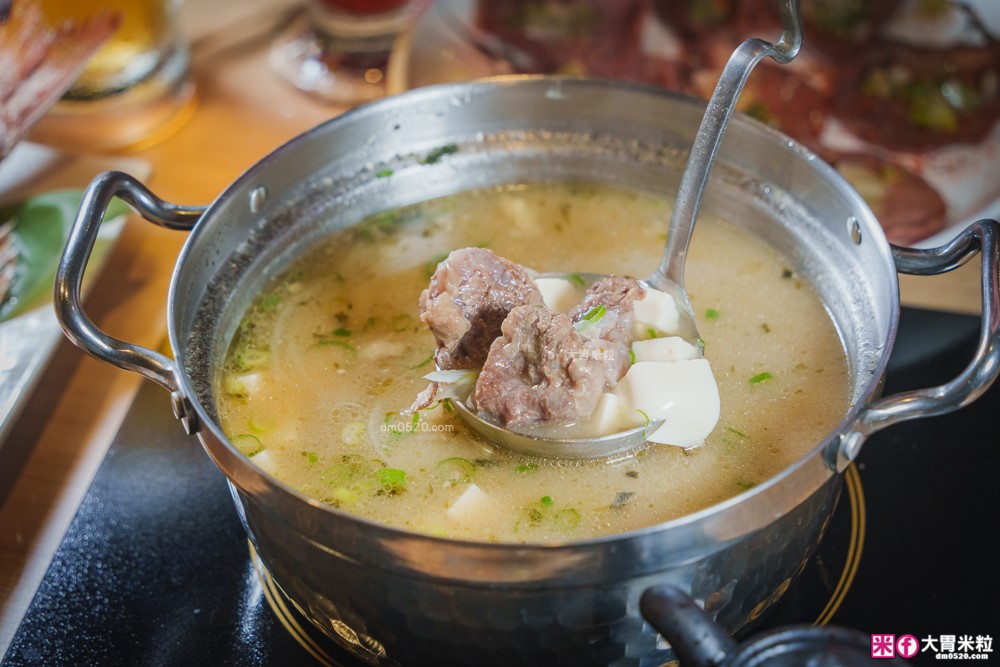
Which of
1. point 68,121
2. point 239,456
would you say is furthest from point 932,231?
point 68,121

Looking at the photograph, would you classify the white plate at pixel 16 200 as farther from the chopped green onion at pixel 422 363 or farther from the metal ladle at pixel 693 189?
the metal ladle at pixel 693 189

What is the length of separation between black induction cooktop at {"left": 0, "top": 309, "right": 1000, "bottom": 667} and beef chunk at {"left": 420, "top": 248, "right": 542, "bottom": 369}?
505 millimetres

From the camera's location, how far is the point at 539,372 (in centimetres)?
148

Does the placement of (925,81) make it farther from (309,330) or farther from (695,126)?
(309,330)

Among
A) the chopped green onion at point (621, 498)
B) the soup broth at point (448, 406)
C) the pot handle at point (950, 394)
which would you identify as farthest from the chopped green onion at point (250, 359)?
the pot handle at point (950, 394)

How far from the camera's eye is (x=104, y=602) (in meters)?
1.64

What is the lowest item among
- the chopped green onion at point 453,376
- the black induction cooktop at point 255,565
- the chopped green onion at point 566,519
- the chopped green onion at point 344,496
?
the black induction cooktop at point 255,565

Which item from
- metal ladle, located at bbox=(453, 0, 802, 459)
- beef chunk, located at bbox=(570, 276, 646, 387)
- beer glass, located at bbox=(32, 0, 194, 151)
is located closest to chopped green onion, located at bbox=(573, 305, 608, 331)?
beef chunk, located at bbox=(570, 276, 646, 387)

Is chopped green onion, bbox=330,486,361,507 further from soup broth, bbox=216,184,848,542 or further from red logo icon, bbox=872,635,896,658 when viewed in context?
red logo icon, bbox=872,635,896,658

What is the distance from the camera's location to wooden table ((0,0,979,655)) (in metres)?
1.82

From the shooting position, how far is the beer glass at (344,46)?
9.47 ft

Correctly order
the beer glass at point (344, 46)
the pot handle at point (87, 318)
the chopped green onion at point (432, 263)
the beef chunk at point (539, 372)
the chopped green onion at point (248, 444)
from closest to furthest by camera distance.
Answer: the pot handle at point (87, 318) → the beef chunk at point (539, 372) → the chopped green onion at point (248, 444) → the chopped green onion at point (432, 263) → the beer glass at point (344, 46)

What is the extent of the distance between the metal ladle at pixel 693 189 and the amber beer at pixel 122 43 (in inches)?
64.5

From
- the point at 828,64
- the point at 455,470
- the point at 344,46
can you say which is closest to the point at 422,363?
the point at 455,470
